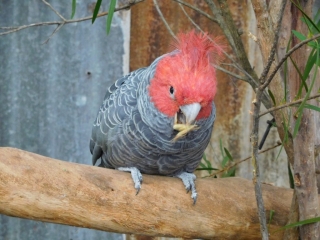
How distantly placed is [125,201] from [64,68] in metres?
1.28

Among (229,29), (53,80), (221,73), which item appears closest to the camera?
(229,29)

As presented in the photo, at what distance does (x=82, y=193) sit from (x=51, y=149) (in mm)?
1243

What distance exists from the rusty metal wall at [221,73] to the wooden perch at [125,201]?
92 cm

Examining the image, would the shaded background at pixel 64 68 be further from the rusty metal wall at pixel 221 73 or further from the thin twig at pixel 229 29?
the thin twig at pixel 229 29

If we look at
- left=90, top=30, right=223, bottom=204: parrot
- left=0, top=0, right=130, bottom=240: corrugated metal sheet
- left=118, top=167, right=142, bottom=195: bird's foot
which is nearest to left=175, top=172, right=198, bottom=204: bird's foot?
left=90, top=30, right=223, bottom=204: parrot

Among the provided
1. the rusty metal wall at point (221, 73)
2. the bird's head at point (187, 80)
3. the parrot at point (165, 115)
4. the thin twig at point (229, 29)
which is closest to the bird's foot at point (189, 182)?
the parrot at point (165, 115)

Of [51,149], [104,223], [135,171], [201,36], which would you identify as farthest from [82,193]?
[51,149]

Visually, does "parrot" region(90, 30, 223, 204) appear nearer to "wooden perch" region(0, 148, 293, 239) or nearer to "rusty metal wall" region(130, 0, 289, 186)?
"wooden perch" region(0, 148, 293, 239)

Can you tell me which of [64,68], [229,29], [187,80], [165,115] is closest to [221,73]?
[64,68]

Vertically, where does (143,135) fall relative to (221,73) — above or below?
below

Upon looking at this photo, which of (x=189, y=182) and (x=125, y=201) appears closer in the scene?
(x=125, y=201)

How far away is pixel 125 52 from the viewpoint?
324 centimetres

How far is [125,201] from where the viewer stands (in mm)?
2148

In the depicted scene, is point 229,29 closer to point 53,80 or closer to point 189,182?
point 189,182
